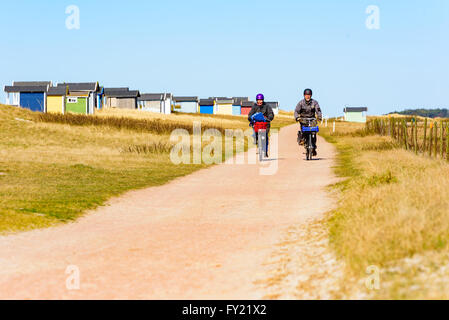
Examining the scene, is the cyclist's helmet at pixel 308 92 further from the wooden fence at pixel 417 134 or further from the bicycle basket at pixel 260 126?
the wooden fence at pixel 417 134

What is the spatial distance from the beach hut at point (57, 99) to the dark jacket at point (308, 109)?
4629cm

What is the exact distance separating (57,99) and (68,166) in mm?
44118

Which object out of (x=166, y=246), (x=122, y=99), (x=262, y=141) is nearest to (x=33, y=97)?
(x=122, y=99)

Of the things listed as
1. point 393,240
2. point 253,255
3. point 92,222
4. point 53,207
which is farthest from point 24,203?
point 393,240

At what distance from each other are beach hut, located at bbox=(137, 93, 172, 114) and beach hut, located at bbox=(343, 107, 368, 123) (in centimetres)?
4769

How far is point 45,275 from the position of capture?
18.7 ft

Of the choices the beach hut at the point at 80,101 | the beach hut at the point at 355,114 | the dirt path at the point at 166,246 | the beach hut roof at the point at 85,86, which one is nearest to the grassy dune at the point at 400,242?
the dirt path at the point at 166,246

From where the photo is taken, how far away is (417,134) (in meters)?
28.7

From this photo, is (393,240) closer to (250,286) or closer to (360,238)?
(360,238)

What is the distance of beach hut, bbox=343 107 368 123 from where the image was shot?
129375 mm

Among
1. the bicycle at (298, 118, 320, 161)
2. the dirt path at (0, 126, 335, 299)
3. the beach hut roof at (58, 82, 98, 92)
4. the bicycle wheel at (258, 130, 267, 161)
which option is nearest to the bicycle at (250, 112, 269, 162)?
the bicycle wheel at (258, 130, 267, 161)

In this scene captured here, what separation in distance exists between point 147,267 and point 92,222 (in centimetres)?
325

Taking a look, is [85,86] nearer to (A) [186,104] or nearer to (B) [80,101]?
(B) [80,101]

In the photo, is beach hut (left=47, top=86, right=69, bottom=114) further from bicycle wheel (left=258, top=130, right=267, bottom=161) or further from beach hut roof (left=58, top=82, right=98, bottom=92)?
bicycle wheel (left=258, top=130, right=267, bottom=161)
